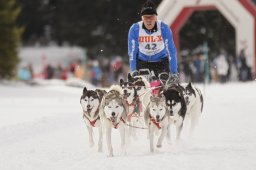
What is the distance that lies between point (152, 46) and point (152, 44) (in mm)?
42

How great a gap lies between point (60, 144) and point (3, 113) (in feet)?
22.0

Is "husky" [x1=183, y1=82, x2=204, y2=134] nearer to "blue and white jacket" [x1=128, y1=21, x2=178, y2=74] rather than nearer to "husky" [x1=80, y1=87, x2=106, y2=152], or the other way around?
"blue and white jacket" [x1=128, y1=21, x2=178, y2=74]

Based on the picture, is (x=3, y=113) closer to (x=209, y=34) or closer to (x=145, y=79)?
(x=145, y=79)

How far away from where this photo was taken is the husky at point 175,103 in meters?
9.03

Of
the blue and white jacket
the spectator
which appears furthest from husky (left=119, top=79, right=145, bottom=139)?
the spectator

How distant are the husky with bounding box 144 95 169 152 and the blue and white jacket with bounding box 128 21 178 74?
112cm

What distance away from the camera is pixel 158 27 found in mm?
9734

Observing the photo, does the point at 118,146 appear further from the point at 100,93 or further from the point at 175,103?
the point at 175,103

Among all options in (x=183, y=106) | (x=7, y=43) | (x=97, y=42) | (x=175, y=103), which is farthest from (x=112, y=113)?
(x=97, y=42)

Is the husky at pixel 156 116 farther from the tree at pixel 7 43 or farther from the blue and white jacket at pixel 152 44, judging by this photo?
the tree at pixel 7 43

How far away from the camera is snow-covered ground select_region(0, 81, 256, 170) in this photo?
758 cm

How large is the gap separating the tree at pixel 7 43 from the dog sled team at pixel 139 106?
88.3ft

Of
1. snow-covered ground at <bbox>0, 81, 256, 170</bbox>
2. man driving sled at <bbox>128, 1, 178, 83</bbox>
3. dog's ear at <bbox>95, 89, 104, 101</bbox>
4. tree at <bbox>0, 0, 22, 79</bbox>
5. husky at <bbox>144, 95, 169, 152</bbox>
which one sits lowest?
snow-covered ground at <bbox>0, 81, 256, 170</bbox>

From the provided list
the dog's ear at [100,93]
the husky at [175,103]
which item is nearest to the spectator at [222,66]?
the husky at [175,103]
